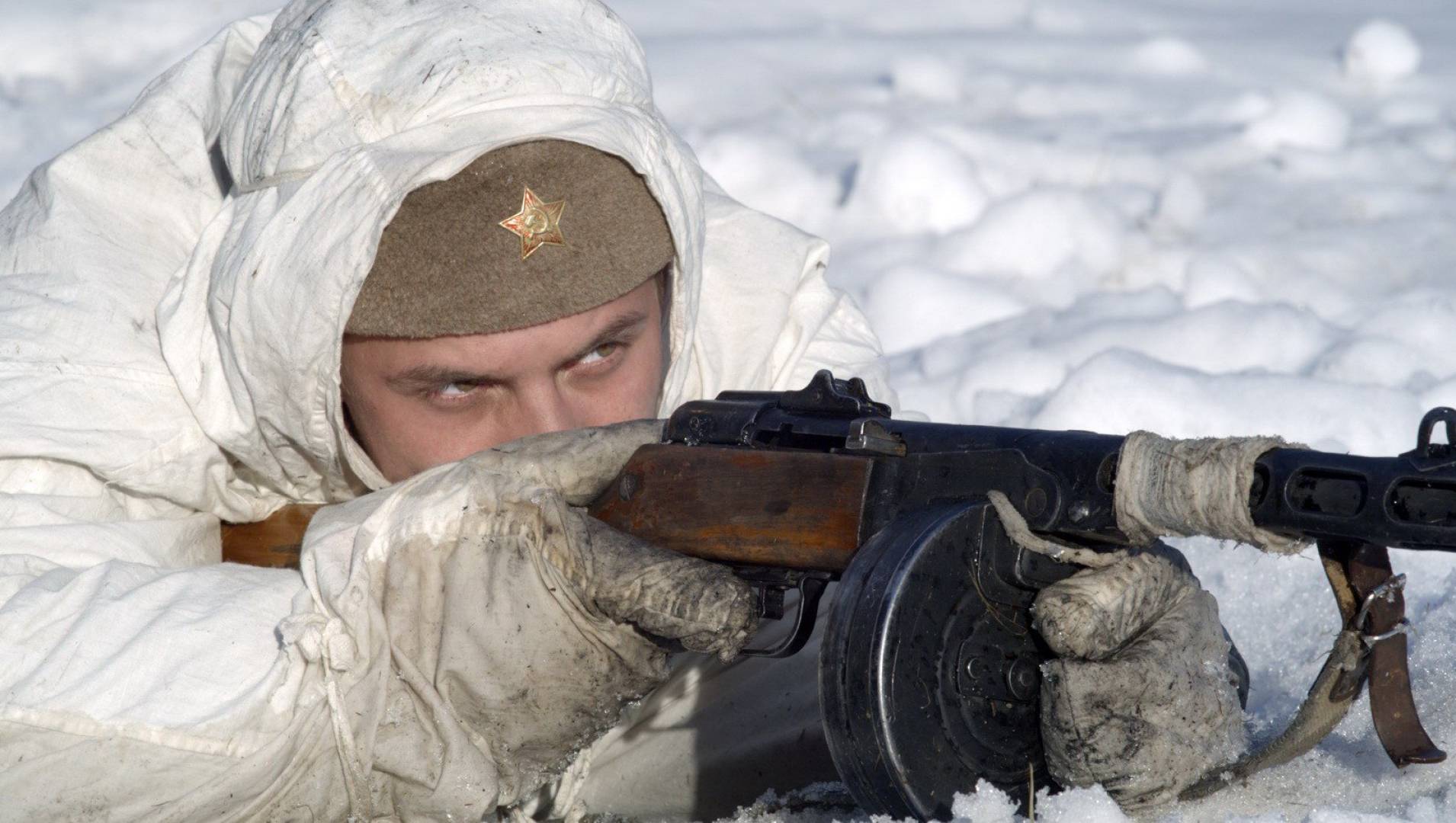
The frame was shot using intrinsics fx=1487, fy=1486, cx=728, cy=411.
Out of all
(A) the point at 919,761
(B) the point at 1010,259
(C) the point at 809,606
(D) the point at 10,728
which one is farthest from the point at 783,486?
(B) the point at 1010,259

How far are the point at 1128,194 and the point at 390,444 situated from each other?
3.03 meters

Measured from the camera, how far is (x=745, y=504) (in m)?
1.88

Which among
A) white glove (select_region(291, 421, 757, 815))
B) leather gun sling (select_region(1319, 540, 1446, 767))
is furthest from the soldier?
leather gun sling (select_region(1319, 540, 1446, 767))

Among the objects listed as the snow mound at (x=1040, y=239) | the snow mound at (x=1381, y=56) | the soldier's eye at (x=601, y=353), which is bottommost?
the snow mound at (x=1040, y=239)

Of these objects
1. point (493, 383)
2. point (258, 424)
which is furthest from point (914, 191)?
point (258, 424)

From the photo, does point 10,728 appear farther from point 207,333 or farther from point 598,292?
point 598,292

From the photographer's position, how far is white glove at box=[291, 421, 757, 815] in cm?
196

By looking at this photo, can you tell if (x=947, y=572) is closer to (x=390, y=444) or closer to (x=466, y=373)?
(x=466, y=373)

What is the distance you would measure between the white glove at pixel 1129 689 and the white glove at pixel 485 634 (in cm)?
46

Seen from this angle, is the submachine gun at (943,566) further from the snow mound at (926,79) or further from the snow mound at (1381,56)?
the snow mound at (1381,56)

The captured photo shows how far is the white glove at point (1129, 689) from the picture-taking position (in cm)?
168

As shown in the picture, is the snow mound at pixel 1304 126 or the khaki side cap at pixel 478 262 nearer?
the khaki side cap at pixel 478 262

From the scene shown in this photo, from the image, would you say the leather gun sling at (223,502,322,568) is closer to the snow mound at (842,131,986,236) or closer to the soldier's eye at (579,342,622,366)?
the soldier's eye at (579,342,622,366)

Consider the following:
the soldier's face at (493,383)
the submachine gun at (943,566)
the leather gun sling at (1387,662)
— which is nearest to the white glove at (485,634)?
the submachine gun at (943,566)
